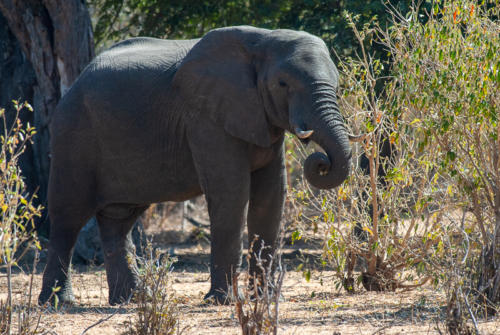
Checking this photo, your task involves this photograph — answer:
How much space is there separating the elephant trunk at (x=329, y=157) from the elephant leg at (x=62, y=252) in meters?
2.51

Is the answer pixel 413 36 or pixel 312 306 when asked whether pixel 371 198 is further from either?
pixel 413 36

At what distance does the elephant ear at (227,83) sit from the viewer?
6.70 m

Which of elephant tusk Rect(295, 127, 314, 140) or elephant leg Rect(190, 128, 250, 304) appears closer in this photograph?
elephant tusk Rect(295, 127, 314, 140)

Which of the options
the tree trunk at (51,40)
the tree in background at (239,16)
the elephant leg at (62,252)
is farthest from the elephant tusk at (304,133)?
the tree trunk at (51,40)

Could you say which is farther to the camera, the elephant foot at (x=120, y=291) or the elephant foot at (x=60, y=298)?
the elephant foot at (x=120, y=291)

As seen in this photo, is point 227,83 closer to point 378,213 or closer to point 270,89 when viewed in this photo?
point 270,89

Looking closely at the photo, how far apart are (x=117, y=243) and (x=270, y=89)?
2.33m

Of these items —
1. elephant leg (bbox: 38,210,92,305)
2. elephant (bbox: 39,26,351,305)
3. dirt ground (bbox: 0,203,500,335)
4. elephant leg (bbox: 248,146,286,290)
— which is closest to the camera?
dirt ground (bbox: 0,203,500,335)

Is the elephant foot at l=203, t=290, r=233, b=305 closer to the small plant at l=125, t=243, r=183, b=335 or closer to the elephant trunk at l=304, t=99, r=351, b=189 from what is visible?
the elephant trunk at l=304, t=99, r=351, b=189

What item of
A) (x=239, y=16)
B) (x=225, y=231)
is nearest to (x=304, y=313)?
(x=225, y=231)

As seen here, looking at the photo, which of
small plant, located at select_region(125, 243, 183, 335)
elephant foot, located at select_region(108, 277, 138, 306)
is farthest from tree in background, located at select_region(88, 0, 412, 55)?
small plant, located at select_region(125, 243, 183, 335)

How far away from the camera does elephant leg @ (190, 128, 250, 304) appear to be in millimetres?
6734

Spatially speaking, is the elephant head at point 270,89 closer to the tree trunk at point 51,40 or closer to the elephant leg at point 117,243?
the elephant leg at point 117,243

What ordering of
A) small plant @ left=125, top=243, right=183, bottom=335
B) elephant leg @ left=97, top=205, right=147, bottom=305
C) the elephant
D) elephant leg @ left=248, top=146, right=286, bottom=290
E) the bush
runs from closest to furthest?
small plant @ left=125, top=243, right=183, bottom=335 < the bush < the elephant < elephant leg @ left=248, top=146, right=286, bottom=290 < elephant leg @ left=97, top=205, right=147, bottom=305
